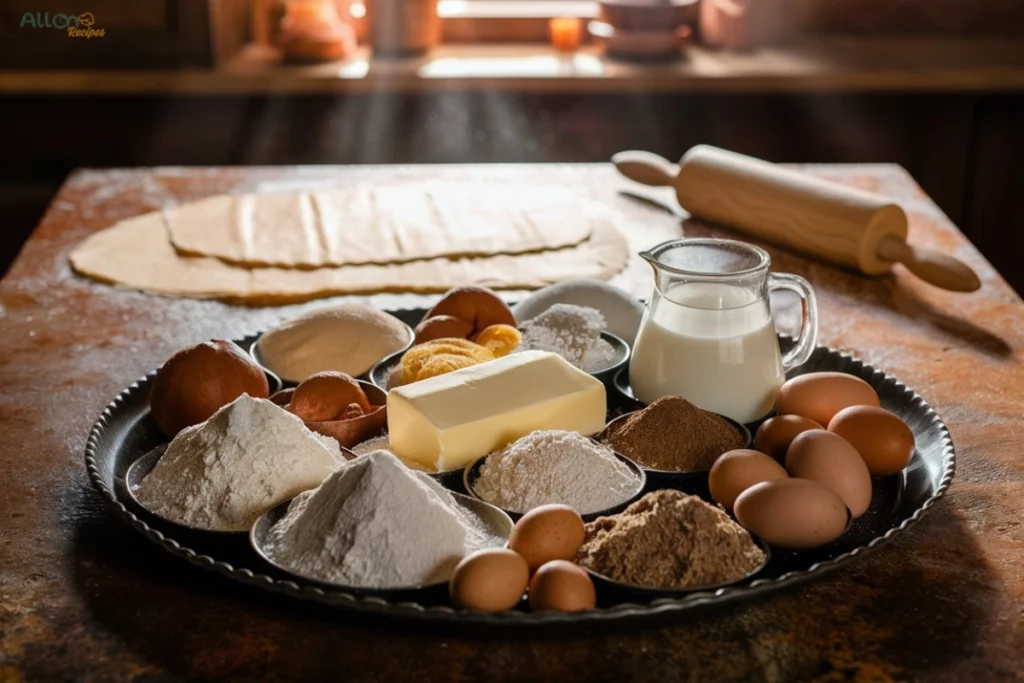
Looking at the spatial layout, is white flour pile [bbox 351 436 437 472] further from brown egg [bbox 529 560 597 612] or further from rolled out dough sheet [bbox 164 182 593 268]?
rolled out dough sheet [bbox 164 182 593 268]

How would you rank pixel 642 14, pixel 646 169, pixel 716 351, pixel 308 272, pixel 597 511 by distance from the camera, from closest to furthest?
pixel 597 511 → pixel 716 351 → pixel 308 272 → pixel 646 169 → pixel 642 14

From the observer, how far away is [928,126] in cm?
310

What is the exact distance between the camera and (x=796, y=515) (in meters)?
0.88

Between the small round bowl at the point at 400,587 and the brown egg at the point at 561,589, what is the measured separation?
71 mm

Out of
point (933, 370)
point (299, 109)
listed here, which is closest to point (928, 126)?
point (299, 109)

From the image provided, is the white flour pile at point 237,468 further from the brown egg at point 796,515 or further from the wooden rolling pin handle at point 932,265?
the wooden rolling pin handle at point 932,265

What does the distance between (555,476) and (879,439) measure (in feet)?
0.98

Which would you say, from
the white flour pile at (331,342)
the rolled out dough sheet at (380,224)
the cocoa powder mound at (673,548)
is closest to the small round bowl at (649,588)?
the cocoa powder mound at (673,548)

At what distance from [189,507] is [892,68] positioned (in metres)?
2.73

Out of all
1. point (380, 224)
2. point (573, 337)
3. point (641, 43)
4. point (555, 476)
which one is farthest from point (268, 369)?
point (641, 43)

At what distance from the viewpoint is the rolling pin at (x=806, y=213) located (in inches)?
66.4

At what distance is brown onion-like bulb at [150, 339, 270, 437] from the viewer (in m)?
1.12

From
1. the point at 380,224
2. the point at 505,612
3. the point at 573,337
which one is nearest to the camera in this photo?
the point at 505,612

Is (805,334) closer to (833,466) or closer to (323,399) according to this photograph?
(833,466)
